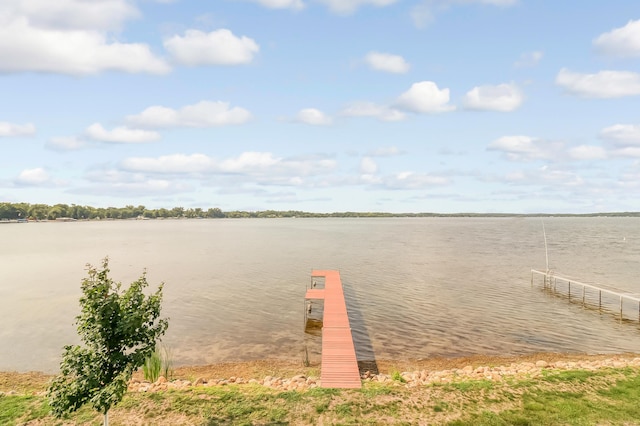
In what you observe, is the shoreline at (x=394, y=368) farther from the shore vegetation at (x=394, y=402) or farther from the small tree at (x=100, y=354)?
the small tree at (x=100, y=354)

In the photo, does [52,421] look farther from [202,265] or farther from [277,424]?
[202,265]

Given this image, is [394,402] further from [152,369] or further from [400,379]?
[152,369]

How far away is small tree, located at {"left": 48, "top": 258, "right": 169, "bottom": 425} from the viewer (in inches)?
405

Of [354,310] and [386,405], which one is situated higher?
[386,405]

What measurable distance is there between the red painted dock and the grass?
79cm

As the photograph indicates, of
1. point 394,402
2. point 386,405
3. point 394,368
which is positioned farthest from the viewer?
point 394,368

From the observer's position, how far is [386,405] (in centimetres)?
1404

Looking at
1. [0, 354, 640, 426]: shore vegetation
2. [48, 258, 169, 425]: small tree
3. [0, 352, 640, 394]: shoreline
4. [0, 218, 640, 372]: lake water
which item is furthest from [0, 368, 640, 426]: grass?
[0, 218, 640, 372]: lake water

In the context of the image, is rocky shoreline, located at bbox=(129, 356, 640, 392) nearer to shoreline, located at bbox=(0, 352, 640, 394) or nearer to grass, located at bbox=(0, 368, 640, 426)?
shoreline, located at bbox=(0, 352, 640, 394)

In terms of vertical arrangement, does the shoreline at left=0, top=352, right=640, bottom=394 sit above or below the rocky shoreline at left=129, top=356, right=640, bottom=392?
below

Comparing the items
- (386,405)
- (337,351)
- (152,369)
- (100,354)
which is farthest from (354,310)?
(100,354)

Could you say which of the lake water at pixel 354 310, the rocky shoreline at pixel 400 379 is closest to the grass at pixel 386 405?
the rocky shoreline at pixel 400 379

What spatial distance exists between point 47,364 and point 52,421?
1122cm

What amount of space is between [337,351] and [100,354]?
1174 cm
